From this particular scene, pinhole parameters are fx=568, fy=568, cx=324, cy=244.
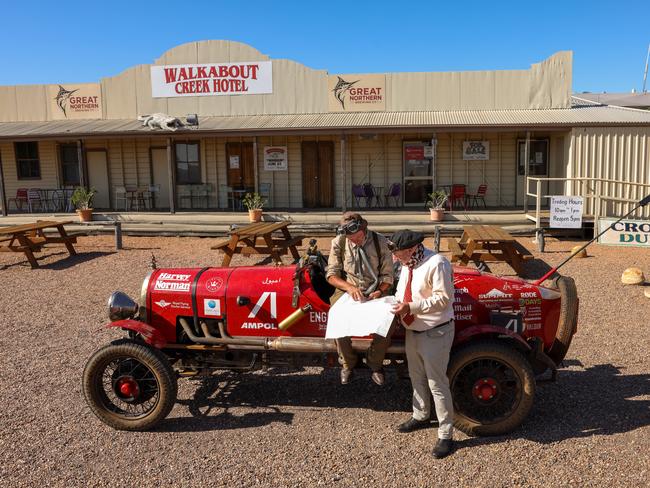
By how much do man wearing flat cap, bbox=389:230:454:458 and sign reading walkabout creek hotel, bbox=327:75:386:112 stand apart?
14.2m

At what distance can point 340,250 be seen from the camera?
14.1 ft

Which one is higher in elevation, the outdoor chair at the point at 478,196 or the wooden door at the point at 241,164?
the wooden door at the point at 241,164

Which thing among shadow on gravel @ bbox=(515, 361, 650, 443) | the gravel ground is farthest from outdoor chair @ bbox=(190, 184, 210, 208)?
shadow on gravel @ bbox=(515, 361, 650, 443)

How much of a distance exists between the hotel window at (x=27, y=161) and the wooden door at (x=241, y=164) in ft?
22.1

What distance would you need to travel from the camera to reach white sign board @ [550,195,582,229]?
12.6 meters

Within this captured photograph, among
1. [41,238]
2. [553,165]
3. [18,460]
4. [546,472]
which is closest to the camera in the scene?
[546,472]

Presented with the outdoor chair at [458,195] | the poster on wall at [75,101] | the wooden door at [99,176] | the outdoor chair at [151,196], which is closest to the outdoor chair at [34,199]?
the wooden door at [99,176]

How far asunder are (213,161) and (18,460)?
14901mm

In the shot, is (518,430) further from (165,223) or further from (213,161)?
(213,161)

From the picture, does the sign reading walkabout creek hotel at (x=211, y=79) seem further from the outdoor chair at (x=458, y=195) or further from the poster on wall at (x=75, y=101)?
the outdoor chair at (x=458, y=195)

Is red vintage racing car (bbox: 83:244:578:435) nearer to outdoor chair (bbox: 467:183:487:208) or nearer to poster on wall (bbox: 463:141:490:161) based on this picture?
outdoor chair (bbox: 467:183:487:208)

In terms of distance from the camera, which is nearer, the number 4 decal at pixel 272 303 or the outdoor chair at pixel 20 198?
the number 4 decal at pixel 272 303

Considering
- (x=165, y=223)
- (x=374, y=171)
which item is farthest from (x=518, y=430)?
(x=374, y=171)

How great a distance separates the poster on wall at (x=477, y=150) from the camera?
17.0 meters
